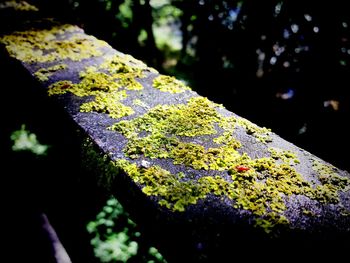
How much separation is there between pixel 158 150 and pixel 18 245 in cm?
275

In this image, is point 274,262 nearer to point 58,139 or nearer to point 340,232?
point 340,232

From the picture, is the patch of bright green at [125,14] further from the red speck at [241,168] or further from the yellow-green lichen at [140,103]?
the red speck at [241,168]

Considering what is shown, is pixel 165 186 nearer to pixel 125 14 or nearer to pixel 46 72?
pixel 46 72

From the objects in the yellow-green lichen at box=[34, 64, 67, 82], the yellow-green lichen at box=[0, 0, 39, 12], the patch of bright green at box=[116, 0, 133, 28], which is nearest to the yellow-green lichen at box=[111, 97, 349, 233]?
the yellow-green lichen at box=[34, 64, 67, 82]

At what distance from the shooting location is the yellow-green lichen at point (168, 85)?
2720mm

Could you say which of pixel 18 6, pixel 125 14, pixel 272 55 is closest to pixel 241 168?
pixel 272 55

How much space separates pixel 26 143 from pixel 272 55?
4.69m

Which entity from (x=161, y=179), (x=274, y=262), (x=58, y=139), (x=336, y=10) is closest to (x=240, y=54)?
(x=336, y=10)

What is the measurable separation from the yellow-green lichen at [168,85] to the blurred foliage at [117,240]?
2.24 meters

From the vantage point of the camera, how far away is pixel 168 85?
2775 millimetres

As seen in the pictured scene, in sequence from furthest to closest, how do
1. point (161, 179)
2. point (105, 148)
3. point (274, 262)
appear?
point (105, 148)
point (161, 179)
point (274, 262)

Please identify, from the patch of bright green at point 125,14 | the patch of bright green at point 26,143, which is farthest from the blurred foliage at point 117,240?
the patch of bright green at point 125,14

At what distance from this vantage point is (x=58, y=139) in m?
5.06

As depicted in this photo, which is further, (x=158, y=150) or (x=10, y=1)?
(x=10, y=1)
